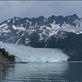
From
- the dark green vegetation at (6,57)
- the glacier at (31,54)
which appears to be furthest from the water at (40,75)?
the glacier at (31,54)

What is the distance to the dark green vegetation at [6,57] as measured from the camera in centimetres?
12862

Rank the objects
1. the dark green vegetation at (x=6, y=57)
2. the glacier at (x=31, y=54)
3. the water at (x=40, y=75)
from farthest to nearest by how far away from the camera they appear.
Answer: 1. the glacier at (x=31, y=54)
2. the dark green vegetation at (x=6, y=57)
3. the water at (x=40, y=75)

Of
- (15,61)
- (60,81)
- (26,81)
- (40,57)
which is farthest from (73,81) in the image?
(40,57)

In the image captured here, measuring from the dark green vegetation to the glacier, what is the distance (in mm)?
7375

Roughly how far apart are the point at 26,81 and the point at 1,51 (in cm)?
8695

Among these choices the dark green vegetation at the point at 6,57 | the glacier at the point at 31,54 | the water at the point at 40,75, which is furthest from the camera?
the glacier at the point at 31,54

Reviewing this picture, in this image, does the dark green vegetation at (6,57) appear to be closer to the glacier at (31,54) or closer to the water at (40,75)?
the glacier at (31,54)

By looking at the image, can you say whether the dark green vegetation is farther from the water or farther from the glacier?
the water

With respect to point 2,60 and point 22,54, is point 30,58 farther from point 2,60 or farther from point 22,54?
point 2,60

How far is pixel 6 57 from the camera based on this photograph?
5143 inches

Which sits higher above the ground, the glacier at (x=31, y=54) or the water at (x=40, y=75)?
the water at (x=40, y=75)

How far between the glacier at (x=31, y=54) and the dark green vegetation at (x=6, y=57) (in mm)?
7375

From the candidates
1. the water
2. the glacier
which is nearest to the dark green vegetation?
the glacier

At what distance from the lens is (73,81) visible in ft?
146
